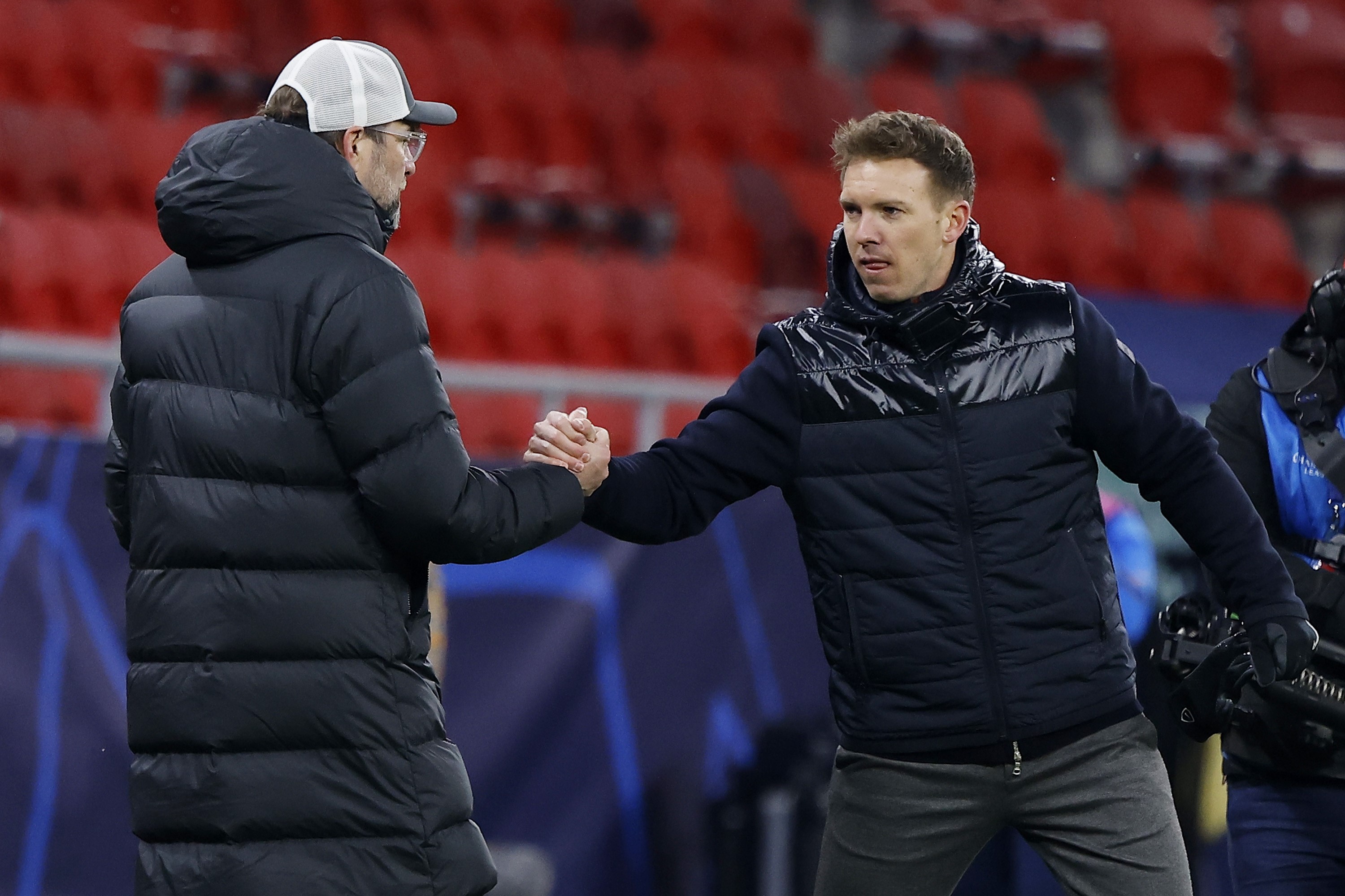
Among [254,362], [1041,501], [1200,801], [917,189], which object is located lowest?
[1200,801]

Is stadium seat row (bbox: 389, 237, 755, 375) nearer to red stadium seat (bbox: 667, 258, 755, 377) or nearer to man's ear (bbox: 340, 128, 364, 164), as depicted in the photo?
red stadium seat (bbox: 667, 258, 755, 377)

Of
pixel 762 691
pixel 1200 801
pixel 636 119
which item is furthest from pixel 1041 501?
pixel 636 119

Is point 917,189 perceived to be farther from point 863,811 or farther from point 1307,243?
point 1307,243

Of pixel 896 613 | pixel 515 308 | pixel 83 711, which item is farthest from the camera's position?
pixel 515 308

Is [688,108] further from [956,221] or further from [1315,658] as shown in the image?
[1315,658]

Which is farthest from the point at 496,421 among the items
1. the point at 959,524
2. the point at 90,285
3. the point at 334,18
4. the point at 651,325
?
the point at 959,524

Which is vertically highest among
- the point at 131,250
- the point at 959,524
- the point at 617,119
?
the point at 617,119

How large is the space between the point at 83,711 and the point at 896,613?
232cm

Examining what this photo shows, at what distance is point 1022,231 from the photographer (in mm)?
9672

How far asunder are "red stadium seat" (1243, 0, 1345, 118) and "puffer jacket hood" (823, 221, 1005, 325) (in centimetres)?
890

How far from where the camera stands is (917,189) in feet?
9.69

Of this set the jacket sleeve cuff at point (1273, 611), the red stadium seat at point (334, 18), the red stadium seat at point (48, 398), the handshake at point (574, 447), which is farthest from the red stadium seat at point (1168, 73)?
the handshake at point (574, 447)

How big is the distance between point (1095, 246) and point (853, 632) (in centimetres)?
749

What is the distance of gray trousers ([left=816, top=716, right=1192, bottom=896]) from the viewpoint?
2822 millimetres
